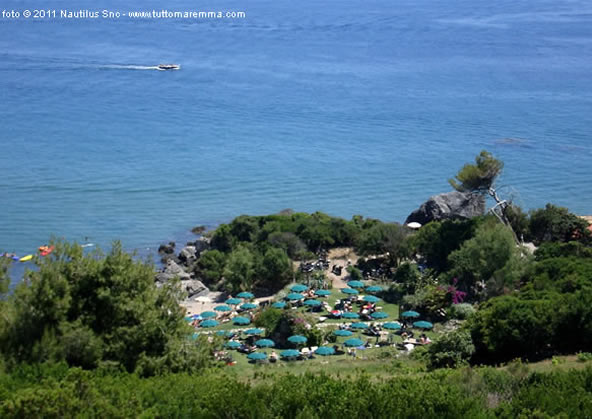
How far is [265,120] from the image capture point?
7956 centimetres

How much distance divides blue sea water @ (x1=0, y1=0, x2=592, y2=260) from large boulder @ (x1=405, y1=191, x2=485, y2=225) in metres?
5.12

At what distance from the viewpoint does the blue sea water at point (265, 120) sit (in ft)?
186

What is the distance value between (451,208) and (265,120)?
35.1 meters

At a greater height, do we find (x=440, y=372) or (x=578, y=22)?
(x=578, y=22)

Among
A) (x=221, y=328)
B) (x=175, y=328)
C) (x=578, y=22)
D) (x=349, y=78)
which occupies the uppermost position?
(x=578, y=22)

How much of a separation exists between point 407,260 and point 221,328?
13.1 metres

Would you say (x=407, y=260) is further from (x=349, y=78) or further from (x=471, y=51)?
(x=471, y=51)

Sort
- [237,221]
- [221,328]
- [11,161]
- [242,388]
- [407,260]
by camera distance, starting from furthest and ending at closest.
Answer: [11,161], [237,221], [407,260], [221,328], [242,388]

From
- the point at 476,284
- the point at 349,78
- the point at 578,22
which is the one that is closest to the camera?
the point at 476,284

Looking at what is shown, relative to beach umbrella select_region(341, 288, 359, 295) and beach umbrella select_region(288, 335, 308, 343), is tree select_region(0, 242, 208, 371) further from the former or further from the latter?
beach umbrella select_region(341, 288, 359, 295)

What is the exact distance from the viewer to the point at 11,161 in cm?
6312

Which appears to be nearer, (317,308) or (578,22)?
(317,308)

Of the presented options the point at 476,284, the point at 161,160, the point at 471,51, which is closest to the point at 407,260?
the point at 476,284

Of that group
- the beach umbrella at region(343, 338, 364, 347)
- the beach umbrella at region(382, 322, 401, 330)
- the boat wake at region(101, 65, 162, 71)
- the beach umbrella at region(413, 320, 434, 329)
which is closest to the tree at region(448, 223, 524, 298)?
the beach umbrella at region(413, 320, 434, 329)
